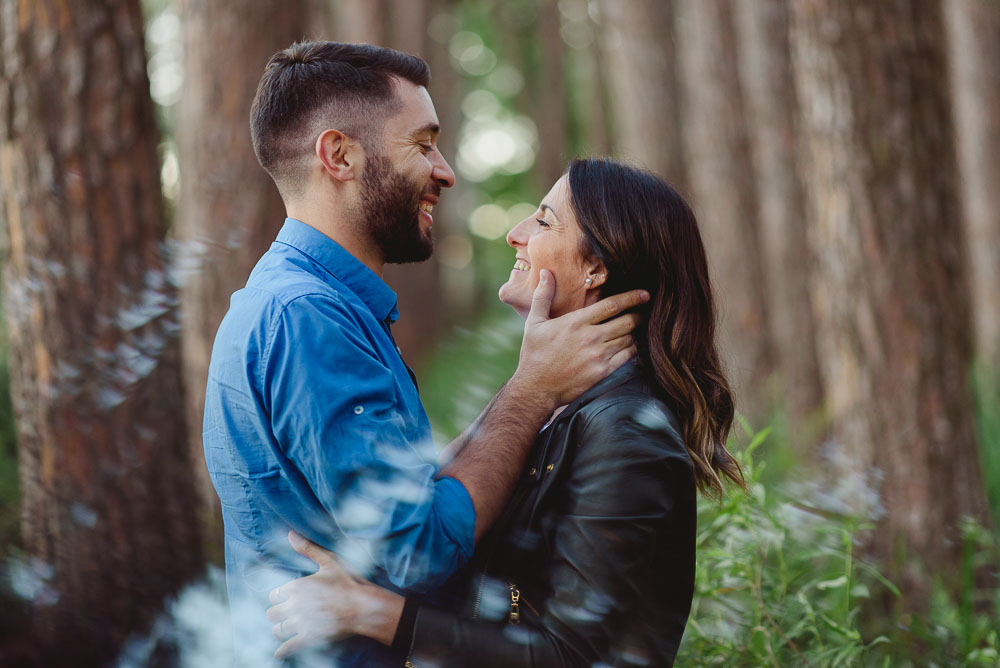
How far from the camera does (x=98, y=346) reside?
4254 mm

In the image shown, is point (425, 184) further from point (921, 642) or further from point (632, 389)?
point (921, 642)

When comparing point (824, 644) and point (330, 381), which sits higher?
point (330, 381)

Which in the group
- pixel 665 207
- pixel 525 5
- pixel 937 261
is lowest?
pixel 937 261

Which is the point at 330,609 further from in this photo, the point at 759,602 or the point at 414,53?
the point at 414,53

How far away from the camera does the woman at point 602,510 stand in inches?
83.7

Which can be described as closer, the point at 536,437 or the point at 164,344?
the point at 536,437

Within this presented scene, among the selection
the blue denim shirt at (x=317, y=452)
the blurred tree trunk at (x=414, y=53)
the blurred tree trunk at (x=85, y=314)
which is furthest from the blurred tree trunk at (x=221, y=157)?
the blurred tree trunk at (x=414, y=53)

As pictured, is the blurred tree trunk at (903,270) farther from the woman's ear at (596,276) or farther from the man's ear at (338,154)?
the man's ear at (338,154)

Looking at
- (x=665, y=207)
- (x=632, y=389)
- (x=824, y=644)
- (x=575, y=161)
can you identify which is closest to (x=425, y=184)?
(x=575, y=161)

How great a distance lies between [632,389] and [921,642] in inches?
→ 104

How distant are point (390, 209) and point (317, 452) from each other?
0.88 m

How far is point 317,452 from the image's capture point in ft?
6.82

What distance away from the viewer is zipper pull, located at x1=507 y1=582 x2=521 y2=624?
7.24 ft

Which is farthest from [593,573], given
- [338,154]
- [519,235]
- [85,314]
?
[85,314]
